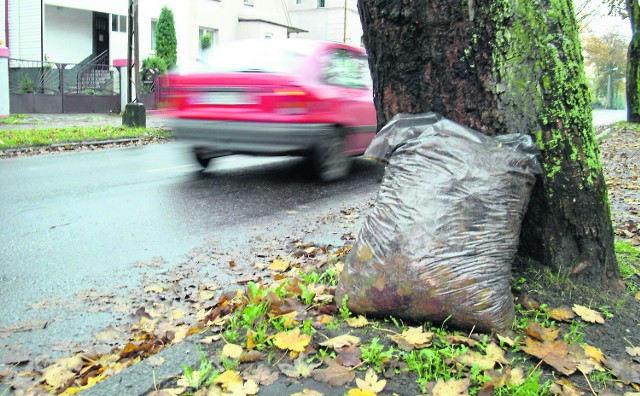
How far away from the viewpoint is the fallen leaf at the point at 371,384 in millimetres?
2193

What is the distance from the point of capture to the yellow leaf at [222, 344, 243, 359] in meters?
2.43

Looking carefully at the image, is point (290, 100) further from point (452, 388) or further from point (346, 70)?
point (452, 388)

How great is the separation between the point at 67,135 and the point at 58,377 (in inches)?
437

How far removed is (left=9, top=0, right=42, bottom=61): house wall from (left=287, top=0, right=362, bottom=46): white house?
19.0m

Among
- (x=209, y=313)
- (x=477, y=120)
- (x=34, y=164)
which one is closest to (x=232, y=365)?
(x=209, y=313)

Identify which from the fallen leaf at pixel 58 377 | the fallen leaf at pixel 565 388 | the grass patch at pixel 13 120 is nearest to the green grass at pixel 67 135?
the grass patch at pixel 13 120

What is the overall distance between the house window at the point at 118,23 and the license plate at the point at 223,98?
21136mm

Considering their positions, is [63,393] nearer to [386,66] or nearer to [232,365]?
[232,365]

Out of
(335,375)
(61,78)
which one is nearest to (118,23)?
(61,78)

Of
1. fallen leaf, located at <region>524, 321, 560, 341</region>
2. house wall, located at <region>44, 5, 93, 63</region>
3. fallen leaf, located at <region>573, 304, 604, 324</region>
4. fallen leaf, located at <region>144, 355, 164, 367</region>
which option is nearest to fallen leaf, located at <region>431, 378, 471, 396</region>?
fallen leaf, located at <region>524, 321, 560, 341</region>

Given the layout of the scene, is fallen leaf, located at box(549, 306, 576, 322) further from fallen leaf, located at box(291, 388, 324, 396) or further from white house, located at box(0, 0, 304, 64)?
white house, located at box(0, 0, 304, 64)

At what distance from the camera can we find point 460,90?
9.64 ft

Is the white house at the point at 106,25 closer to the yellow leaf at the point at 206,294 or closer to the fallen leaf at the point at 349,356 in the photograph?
the yellow leaf at the point at 206,294

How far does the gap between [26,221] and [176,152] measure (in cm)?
603
